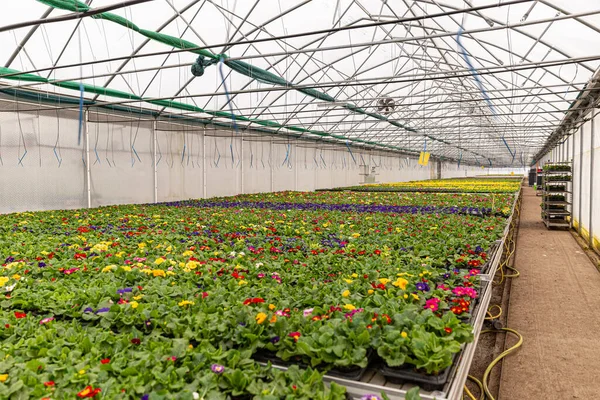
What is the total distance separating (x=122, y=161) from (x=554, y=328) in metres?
12.6

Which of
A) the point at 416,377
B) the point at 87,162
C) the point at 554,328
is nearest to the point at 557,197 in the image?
the point at 554,328

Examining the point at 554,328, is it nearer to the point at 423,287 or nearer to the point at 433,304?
the point at 423,287

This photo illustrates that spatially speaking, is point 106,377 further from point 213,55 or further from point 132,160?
point 132,160

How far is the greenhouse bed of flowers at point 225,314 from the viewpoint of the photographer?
197 centimetres

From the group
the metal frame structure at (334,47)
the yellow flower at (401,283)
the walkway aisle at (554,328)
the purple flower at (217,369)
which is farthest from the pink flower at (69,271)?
the walkway aisle at (554,328)

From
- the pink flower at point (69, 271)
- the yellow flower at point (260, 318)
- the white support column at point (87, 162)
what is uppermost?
the white support column at point (87, 162)

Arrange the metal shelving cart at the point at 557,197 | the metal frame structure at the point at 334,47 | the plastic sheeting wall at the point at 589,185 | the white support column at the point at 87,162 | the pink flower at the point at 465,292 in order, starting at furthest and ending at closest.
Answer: the metal shelving cart at the point at 557,197 → the white support column at the point at 87,162 → the plastic sheeting wall at the point at 589,185 → the metal frame structure at the point at 334,47 → the pink flower at the point at 465,292

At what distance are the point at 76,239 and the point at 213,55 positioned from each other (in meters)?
6.00

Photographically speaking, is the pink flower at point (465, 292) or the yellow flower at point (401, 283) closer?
the pink flower at point (465, 292)

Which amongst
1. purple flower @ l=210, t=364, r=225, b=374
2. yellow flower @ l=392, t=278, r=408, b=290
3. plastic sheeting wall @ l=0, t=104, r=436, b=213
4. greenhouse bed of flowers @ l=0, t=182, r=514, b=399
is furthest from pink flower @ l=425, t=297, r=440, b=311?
plastic sheeting wall @ l=0, t=104, r=436, b=213

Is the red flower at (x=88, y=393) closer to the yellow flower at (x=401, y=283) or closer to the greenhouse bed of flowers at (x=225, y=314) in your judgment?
the greenhouse bed of flowers at (x=225, y=314)

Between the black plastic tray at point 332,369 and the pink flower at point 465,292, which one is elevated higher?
the pink flower at point 465,292

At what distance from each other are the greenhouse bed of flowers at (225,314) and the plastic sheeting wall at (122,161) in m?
6.76

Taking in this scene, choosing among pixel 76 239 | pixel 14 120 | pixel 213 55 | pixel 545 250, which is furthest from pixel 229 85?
pixel 545 250
